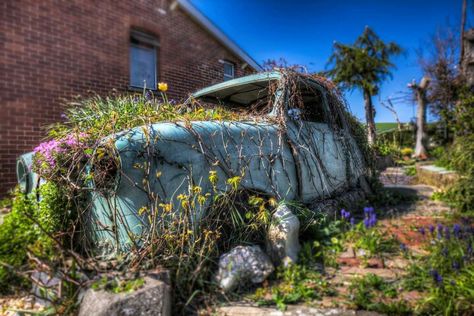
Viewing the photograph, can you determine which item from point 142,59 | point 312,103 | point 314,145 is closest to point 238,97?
point 312,103

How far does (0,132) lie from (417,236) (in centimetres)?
581

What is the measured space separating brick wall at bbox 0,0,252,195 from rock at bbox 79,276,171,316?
13.7ft

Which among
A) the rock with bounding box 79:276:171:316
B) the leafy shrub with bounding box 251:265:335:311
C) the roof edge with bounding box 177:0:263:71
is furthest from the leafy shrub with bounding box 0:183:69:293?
the roof edge with bounding box 177:0:263:71

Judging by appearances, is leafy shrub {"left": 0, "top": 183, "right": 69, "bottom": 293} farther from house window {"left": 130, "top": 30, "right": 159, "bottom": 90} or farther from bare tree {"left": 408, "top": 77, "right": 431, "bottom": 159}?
bare tree {"left": 408, "top": 77, "right": 431, "bottom": 159}

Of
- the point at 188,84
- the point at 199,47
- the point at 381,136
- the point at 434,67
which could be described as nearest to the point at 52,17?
the point at 188,84

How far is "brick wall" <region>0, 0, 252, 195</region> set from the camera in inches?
185

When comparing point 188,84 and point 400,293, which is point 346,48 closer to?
point 188,84

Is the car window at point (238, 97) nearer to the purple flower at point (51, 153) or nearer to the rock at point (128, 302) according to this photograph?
the purple flower at point (51, 153)

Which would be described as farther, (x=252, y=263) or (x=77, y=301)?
(x=252, y=263)

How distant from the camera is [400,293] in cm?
189

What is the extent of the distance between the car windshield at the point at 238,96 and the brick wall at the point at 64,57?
284 cm

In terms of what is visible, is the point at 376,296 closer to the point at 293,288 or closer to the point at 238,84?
the point at 293,288

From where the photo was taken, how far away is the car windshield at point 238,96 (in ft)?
11.2

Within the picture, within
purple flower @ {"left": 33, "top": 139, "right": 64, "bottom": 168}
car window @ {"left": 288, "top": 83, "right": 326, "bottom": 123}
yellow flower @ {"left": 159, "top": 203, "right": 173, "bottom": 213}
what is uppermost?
car window @ {"left": 288, "top": 83, "right": 326, "bottom": 123}
